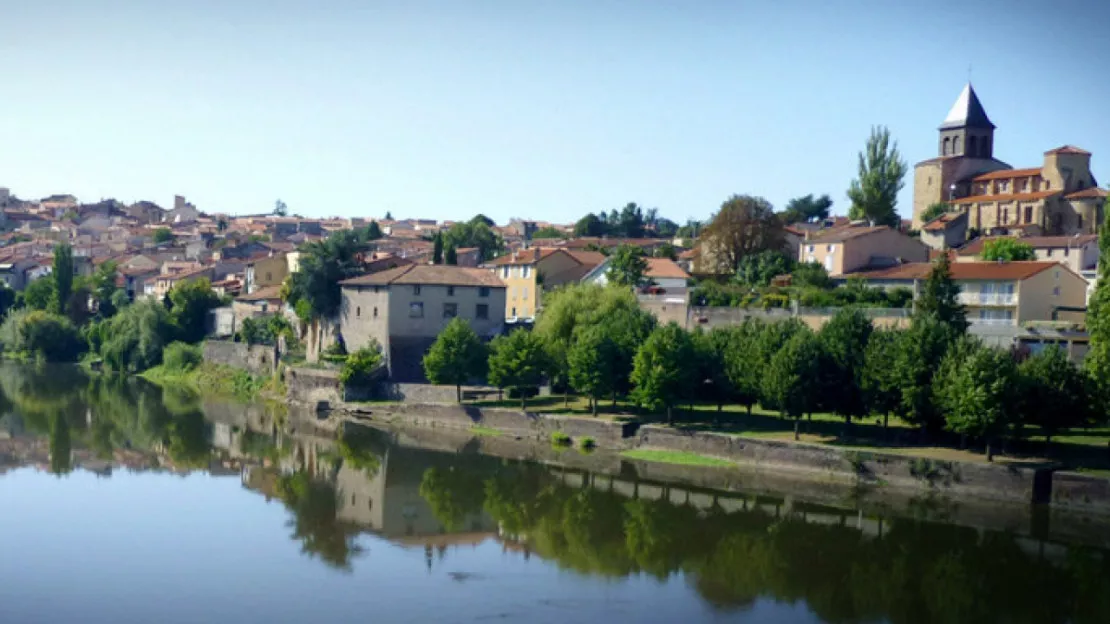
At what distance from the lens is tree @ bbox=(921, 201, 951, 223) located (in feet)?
221

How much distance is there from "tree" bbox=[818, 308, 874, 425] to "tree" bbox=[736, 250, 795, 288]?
53.9ft

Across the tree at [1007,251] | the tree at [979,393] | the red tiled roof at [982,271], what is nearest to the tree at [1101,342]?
the tree at [979,393]

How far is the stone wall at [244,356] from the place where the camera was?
55938 mm

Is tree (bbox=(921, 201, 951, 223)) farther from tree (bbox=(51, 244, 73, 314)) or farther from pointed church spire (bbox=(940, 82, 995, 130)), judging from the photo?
tree (bbox=(51, 244, 73, 314))

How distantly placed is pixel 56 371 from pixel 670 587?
51.0m

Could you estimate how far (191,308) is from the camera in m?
66.1

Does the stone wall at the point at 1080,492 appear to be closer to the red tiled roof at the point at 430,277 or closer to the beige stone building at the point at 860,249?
the beige stone building at the point at 860,249

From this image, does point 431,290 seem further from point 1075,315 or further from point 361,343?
point 1075,315

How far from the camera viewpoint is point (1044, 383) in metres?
30.8

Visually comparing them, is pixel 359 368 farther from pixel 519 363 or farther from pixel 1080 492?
pixel 1080 492

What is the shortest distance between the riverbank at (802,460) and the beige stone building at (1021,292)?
1250 cm

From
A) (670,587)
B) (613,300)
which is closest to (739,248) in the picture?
(613,300)

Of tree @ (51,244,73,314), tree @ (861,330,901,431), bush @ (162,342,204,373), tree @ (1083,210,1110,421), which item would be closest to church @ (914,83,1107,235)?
tree @ (1083,210,1110,421)

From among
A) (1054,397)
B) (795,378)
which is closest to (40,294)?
(795,378)
